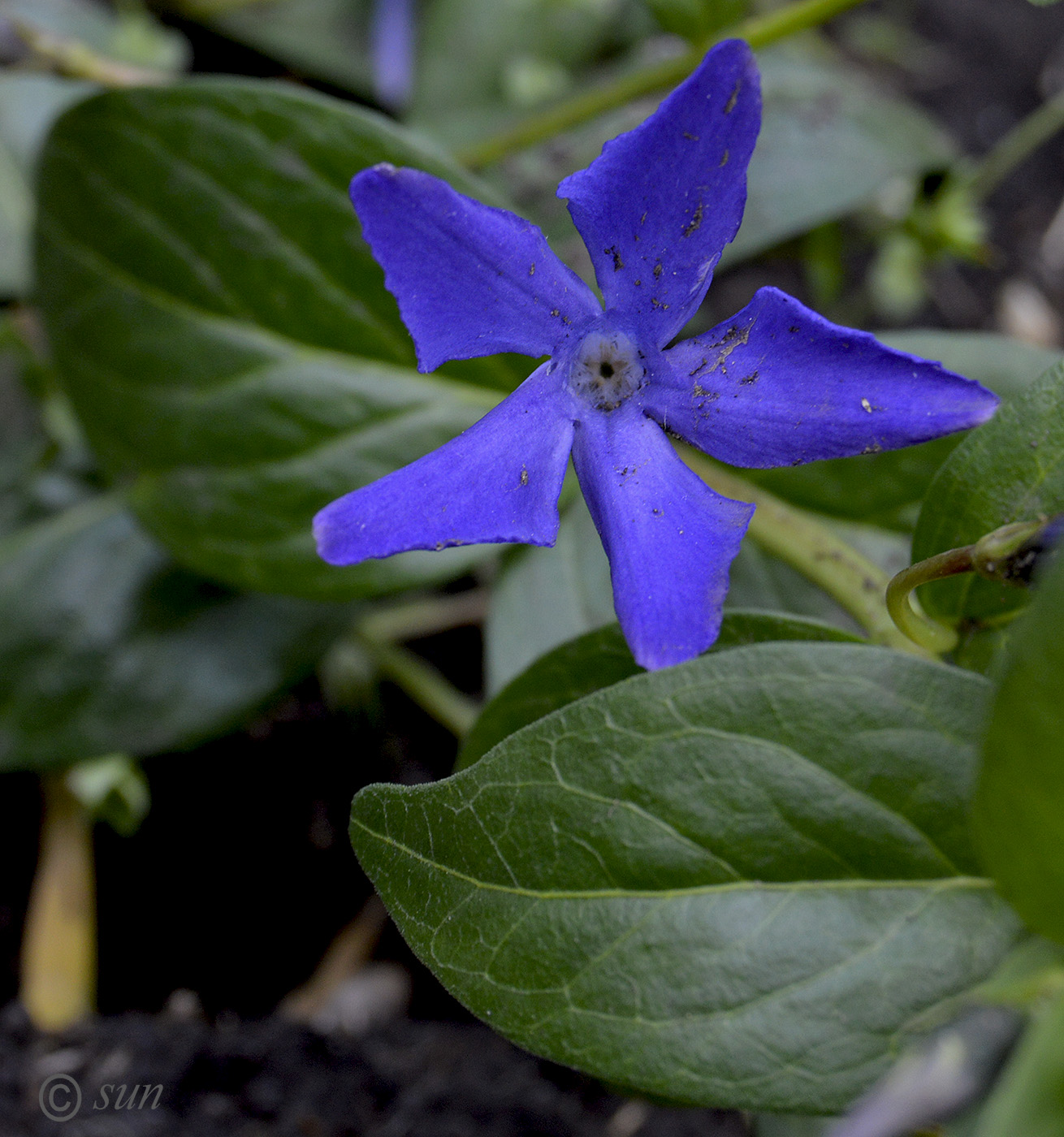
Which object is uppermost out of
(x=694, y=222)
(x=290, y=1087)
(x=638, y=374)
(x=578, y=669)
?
(x=694, y=222)

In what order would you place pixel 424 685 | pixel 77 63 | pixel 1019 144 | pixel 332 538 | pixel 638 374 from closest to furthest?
pixel 332 538
pixel 638 374
pixel 77 63
pixel 424 685
pixel 1019 144

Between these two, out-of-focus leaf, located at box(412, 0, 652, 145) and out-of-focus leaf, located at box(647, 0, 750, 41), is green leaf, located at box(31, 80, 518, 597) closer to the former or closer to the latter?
out-of-focus leaf, located at box(647, 0, 750, 41)

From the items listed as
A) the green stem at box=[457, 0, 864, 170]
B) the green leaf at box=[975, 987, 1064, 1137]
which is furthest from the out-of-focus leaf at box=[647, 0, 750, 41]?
the green leaf at box=[975, 987, 1064, 1137]

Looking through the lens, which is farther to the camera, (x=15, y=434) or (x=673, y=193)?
(x=15, y=434)

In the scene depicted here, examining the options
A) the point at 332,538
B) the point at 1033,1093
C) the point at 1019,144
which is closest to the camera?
the point at 1033,1093

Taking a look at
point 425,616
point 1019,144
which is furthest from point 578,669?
point 1019,144

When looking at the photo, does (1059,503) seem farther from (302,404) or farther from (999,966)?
(302,404)

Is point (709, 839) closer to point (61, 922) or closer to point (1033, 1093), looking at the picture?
point (1033, 1093)

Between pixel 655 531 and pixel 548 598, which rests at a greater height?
pixel 655 531
